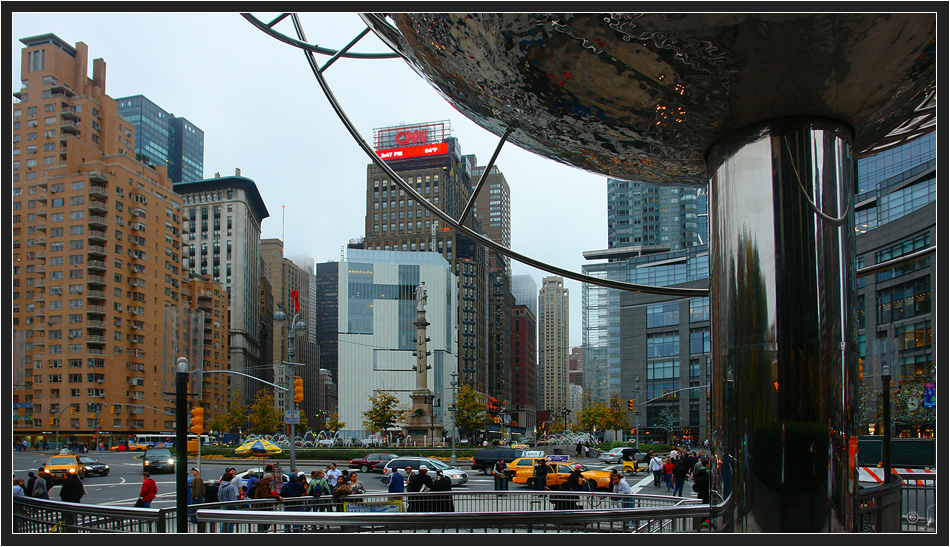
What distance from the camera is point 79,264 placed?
286 feet

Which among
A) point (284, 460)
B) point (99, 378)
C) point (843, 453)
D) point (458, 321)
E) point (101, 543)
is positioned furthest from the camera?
point (458, 321)

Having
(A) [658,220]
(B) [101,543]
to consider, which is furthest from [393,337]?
(B) [101,543]

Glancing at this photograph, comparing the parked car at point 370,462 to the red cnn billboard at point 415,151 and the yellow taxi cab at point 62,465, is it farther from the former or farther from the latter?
the red cnn billboard at point 415,151

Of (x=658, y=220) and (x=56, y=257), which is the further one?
(x=658, y=220)

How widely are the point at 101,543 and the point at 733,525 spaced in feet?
14.0

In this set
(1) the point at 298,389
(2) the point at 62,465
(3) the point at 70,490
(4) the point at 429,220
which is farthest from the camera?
(4) the point at 429,220

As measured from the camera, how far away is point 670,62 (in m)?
4.23

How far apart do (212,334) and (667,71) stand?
393 feet

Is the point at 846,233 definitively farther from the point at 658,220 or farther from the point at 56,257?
the point at 658,220

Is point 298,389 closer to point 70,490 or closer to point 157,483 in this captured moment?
point 157,483

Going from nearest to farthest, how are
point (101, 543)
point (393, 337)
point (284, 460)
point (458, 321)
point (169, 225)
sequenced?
point (101, 543)
point (284, 460)
point (169, 225)
point (393, 337)
point (458, 321)

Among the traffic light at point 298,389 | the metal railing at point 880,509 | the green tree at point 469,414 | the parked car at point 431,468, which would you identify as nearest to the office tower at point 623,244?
the green tree at point 469,414

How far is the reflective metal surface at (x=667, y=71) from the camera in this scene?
4.05m

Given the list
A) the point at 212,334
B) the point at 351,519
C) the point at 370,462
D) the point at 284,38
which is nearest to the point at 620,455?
the point at 370,462
